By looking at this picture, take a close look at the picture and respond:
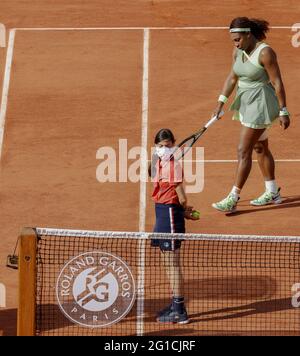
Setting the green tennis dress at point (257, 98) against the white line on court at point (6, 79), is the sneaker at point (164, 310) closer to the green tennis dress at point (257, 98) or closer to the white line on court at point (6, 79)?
the green tennis dress at point (257, 98)

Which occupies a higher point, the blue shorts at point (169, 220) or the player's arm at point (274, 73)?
the player's arm at point (274, 73)

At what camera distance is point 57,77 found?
19.9 m

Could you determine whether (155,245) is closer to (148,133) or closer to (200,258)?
(200,258)

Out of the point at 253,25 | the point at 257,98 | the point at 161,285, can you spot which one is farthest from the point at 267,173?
the point at 161,285

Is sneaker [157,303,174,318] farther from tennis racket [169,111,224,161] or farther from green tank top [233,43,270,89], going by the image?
green tank top [233,43,270,89]

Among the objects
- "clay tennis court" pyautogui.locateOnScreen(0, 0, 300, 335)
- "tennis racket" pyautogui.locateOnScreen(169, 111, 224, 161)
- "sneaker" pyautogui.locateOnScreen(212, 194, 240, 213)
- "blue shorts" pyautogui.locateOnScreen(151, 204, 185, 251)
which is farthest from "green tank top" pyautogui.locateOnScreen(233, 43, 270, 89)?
"blue shorts" pyautogui.locateOnScreen(151, 204, 185, 251)

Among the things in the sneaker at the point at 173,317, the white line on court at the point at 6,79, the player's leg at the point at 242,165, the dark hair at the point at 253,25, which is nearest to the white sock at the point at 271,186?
the player's leg at the point at 242,165

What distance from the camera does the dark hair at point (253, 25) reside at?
1528 centimetres

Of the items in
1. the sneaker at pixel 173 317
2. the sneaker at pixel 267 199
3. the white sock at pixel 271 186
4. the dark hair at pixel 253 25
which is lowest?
the sneaker at pixel 173 317

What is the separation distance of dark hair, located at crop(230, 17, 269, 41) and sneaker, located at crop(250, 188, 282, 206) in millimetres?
2190

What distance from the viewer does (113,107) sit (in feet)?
62.5

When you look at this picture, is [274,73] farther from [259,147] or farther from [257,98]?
[259,147]

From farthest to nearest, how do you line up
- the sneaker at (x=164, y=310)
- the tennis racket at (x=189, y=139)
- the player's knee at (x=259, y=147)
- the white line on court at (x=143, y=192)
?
the player's knee at (x=259, y=147) < the tennis racket at (x=189, y=139) < the white line on court at (x=143, y=192) < the sneaker at (x=164, y=310)
